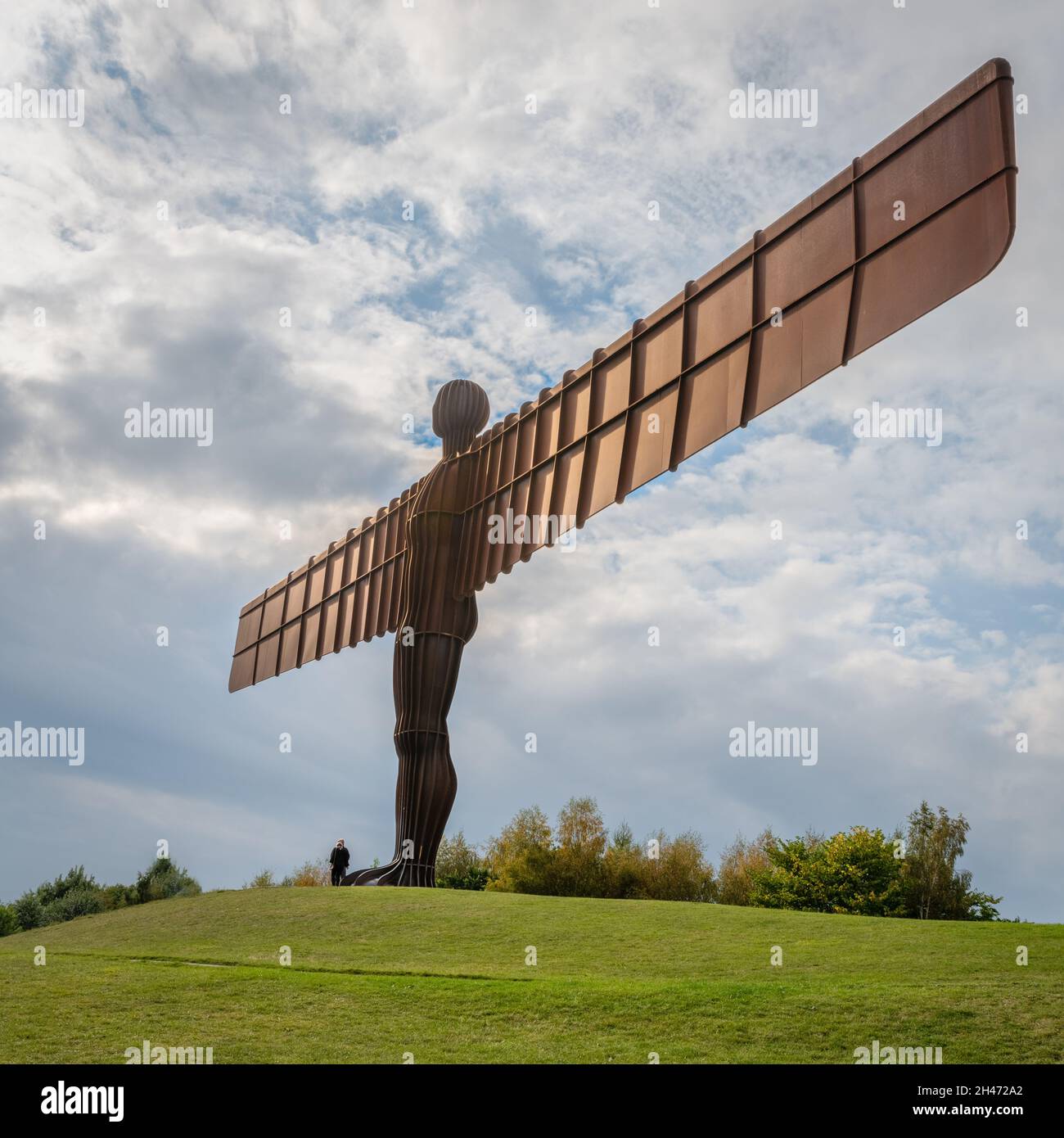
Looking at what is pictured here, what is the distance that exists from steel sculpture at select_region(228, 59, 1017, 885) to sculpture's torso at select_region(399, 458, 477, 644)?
1.1 inches

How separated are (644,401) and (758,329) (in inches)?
87.9

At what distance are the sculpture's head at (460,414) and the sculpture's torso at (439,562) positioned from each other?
0.59 metres

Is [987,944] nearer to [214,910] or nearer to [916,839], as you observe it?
[214,910]

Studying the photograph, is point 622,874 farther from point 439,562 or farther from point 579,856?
point 439,562

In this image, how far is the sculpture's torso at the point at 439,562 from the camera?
18.9m

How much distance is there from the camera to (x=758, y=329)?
13344 millimetres

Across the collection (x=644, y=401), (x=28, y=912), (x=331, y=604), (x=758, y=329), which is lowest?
(x=28, y=912)

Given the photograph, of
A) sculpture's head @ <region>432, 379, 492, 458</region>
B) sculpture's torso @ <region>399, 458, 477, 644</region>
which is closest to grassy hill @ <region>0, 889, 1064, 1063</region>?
sculpture's torso @ <region>399, 458, 477, 644</region>

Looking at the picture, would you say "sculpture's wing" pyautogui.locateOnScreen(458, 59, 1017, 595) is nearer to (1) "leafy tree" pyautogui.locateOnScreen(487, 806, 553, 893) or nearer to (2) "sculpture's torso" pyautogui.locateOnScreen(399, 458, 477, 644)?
(2) "sculpture's torso" pyautogui.locateOnScreen(399, 458, 477, 644)

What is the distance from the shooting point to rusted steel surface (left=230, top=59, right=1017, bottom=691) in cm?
1086

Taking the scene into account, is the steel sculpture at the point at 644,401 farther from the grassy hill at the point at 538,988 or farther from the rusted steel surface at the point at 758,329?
the grassy hill at the point at 538,988

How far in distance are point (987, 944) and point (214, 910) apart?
11.3 metres

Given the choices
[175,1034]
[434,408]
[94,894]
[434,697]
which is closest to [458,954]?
[175,1034]

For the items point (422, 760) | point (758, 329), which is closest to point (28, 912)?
point (422, 760)
